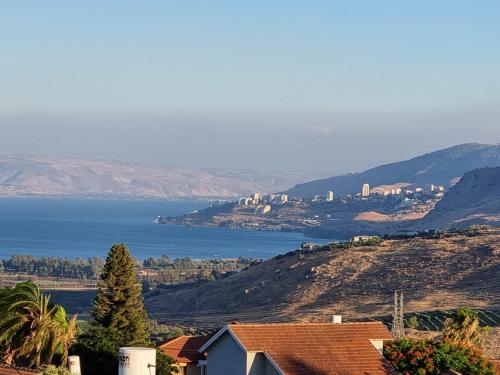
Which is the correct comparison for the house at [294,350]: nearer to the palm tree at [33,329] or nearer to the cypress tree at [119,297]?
the palm tree at [33,329]

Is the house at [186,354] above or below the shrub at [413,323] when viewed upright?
above

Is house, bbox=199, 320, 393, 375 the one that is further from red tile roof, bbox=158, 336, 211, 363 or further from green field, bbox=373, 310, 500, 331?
green field, bbox=373, 310, 500, 331

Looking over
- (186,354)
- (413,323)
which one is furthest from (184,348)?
(413,323)

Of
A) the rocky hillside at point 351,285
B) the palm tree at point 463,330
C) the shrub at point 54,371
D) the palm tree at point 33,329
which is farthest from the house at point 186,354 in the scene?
the rocky hillside at point 351,285

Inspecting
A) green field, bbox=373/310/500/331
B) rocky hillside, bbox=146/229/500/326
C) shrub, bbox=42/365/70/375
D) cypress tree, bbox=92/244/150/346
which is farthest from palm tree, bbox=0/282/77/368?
rocky hillside, bbox=146/229/500/326

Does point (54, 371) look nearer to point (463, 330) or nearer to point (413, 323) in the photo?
point (463, 330)

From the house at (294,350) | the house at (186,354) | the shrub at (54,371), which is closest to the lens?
the shrub at (54,371)
